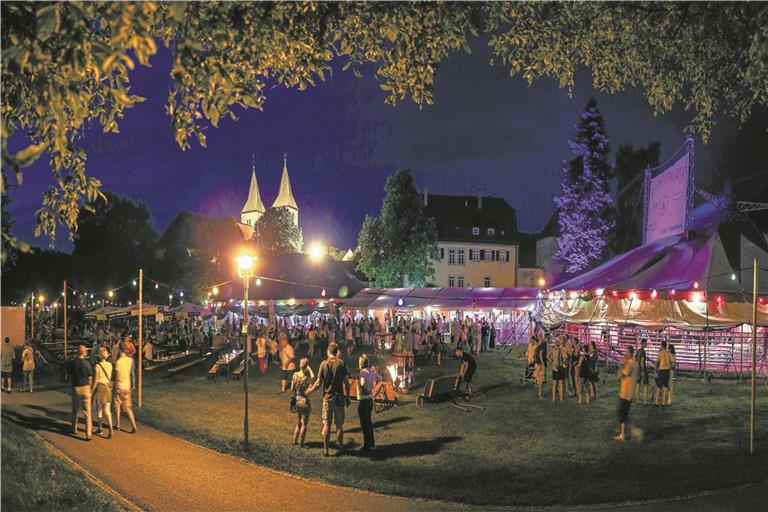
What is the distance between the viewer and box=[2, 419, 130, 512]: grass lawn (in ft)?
22.0

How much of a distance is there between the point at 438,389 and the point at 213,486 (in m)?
9.07

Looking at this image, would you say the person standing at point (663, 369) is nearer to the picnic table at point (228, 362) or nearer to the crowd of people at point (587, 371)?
the crowd of people at point (587, 371)

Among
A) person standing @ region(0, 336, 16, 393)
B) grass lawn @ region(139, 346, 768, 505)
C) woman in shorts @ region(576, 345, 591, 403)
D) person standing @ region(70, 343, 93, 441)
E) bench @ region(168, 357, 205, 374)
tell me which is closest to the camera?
grass lawn @ region(139, 346, 768, 505)

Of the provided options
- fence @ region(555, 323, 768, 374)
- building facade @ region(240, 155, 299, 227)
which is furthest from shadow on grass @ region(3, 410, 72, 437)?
building facade @ region(240, 155, 299, 227)

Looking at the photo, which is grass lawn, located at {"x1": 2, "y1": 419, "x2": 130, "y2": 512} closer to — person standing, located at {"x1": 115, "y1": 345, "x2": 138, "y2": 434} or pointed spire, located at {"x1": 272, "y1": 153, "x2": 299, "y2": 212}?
person standing, located at {"x1": 115, "y1": 345, "x2": 138, "y2": 434}

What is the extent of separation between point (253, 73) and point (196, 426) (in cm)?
1012

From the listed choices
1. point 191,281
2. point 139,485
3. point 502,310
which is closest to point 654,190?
point 502,310

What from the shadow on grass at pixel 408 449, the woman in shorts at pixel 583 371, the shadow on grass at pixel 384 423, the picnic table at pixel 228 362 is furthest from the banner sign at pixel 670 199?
the picnic table at pixel 228 362

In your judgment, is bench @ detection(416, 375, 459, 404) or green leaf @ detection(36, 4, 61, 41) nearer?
green leaf @ detection(36, 4, 61, 41)

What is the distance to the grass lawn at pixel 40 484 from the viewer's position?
6691mm

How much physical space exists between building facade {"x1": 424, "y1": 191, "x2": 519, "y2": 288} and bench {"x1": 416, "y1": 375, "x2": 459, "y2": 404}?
149ft

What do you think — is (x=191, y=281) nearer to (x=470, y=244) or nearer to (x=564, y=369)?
(x=470, y=244)

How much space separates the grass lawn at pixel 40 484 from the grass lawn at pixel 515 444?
3130 mm

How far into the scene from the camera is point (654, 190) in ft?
92.0
